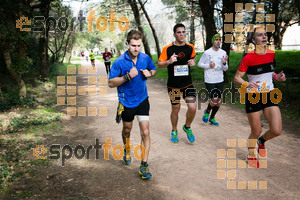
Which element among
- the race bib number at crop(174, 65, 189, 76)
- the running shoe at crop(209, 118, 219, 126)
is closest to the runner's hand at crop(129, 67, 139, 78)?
the race bib number at crop(174, 65, 189, 76)

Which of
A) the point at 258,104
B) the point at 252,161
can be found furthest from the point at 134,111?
the point at 252,161

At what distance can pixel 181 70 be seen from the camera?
534 cm

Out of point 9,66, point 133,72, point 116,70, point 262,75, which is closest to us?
point 133,72

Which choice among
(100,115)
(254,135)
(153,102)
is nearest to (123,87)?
(254,135)

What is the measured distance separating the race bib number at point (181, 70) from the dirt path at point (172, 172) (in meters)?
1.61

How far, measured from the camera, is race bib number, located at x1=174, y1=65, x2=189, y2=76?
210 inches

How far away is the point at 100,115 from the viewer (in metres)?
Answer: 8.64

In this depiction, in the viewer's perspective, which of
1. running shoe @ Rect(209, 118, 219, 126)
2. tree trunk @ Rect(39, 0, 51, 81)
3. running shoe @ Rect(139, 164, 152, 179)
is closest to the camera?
running shoe @ Rect(139, 164, 152, 179)

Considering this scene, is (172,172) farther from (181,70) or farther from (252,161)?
(181,70)

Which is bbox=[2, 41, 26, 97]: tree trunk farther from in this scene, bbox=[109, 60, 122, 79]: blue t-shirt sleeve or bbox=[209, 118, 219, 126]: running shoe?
bbox=[209, 118, 219, 126]: running shoe

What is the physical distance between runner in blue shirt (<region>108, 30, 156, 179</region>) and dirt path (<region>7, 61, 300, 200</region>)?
1.43 ft

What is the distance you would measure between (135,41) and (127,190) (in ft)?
7.64

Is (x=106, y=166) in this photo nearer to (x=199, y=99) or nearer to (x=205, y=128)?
(x=205, y=128)

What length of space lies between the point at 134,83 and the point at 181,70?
5.10 ft
